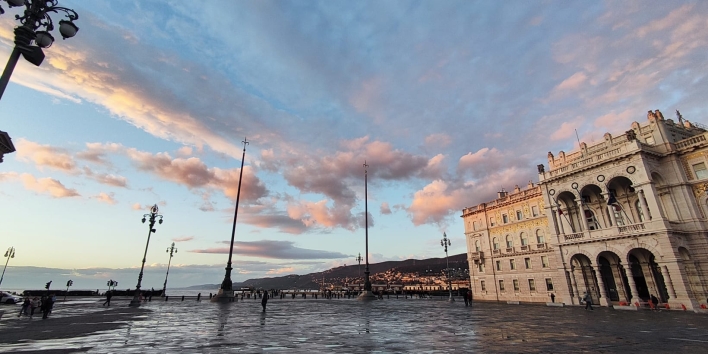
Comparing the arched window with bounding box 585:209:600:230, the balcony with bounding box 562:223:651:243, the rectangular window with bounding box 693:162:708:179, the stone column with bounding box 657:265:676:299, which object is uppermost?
the rectangular window with bounding box 693:162:708:179

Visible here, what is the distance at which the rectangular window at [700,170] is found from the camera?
27828mm

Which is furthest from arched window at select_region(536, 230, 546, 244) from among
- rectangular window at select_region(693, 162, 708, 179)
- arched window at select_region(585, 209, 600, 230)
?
rectangular window at select_region(693, 162, 708, 179)

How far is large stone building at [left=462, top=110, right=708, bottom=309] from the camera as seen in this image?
27.1 m

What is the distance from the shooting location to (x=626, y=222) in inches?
1246

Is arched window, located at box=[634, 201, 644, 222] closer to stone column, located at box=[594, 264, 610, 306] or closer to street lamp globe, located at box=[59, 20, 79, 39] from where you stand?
stone column, located at box=[594, 264, 610, 306]

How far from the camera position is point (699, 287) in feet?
87.2

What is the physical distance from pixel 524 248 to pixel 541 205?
635 cm

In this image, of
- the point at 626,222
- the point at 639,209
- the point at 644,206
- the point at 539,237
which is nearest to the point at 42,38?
the point at 644,206

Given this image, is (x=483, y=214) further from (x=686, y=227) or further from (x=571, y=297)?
(x=686, y=227)

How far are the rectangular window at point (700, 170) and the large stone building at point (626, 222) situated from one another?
0.20ft

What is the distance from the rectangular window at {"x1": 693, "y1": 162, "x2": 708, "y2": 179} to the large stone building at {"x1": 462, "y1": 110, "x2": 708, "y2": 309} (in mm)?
61

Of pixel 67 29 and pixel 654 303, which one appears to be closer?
pixel 67 29

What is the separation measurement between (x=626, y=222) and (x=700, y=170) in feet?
23.4

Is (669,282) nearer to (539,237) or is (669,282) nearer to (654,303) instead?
(654,303)
